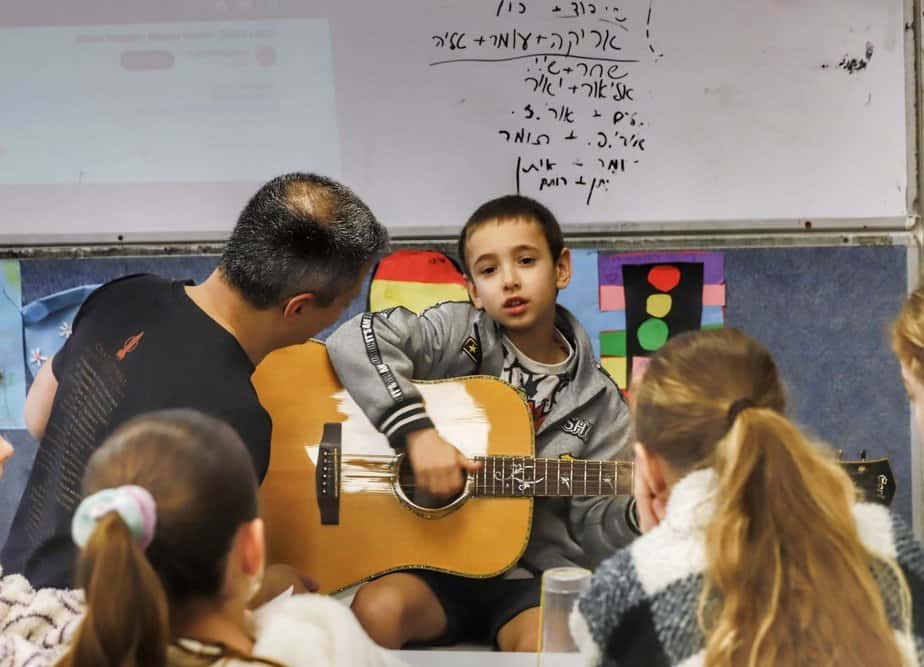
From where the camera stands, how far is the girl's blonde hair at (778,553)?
3.51 feet

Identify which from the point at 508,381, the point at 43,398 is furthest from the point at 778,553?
the point at 43,398

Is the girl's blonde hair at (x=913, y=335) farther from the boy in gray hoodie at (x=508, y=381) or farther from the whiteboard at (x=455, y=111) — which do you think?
the whiteboard at (x=455, y=111)

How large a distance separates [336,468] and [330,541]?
0.14m

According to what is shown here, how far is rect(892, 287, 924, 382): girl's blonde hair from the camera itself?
57.3 inches

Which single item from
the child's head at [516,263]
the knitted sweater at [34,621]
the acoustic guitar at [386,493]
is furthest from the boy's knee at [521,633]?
the knitted sweater at [34,621]

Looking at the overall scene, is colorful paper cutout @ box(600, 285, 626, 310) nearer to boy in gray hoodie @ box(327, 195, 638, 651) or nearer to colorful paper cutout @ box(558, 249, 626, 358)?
colorful paper cutout @ box(558, 249, 626, 358)

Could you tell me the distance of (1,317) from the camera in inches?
102

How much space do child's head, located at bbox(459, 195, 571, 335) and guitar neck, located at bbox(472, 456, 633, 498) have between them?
1.04ft

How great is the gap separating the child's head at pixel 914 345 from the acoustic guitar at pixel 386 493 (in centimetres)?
65

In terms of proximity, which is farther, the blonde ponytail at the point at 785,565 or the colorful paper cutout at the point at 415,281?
the colorful paper cutout at the point at 415,281

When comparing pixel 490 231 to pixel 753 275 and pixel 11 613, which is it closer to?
pixel 753 275

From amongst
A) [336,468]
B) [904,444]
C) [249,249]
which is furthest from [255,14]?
[904,444]

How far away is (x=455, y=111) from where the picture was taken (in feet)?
7.97

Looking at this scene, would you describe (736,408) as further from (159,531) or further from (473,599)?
(473,599)
